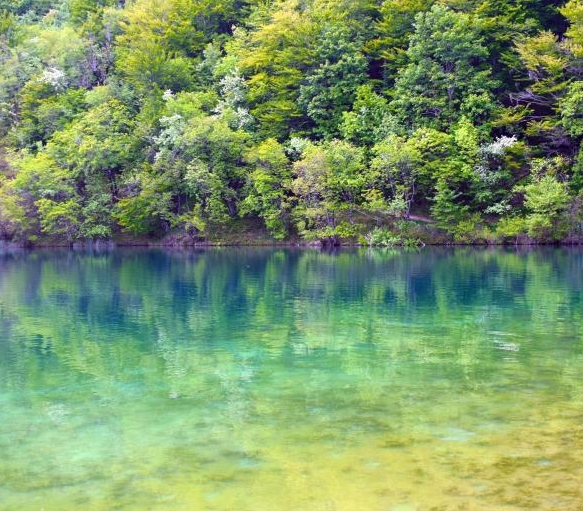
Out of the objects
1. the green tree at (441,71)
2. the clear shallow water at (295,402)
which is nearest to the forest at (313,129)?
the green tree at (441,71)

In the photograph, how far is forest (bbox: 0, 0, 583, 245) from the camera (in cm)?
4191

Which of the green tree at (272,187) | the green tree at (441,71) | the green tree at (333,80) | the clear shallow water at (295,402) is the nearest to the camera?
the clear shallow water at (295,402)

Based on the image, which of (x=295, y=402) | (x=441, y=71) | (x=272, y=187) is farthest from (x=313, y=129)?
(x=295, y=402)

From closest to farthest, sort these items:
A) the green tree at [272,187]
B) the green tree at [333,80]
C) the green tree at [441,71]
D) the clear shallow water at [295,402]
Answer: the clear shallow water at [295,402] → the green tree at [441,71] → the green tree at [272,187] → the green tree at [333,80]

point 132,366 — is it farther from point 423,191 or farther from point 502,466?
point 423,191

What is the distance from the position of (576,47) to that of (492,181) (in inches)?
355

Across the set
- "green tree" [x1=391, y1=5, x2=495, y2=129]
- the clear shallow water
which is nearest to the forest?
"green tree" [x1=391, y1=5, x2=495, y2=129]

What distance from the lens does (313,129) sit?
48.2 m

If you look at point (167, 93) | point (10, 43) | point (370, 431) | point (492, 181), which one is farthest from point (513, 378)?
point (10, 43)

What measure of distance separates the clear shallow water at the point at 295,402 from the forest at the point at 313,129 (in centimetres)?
2360

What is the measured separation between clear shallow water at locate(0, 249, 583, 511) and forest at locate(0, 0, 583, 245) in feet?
77.4

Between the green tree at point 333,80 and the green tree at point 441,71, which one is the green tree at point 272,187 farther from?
the green tree at point 441,71

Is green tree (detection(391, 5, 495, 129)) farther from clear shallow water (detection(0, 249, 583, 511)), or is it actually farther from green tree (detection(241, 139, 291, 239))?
clear shallow water (detection(0, 249, 583, 511))

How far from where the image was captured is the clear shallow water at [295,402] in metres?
5.84
